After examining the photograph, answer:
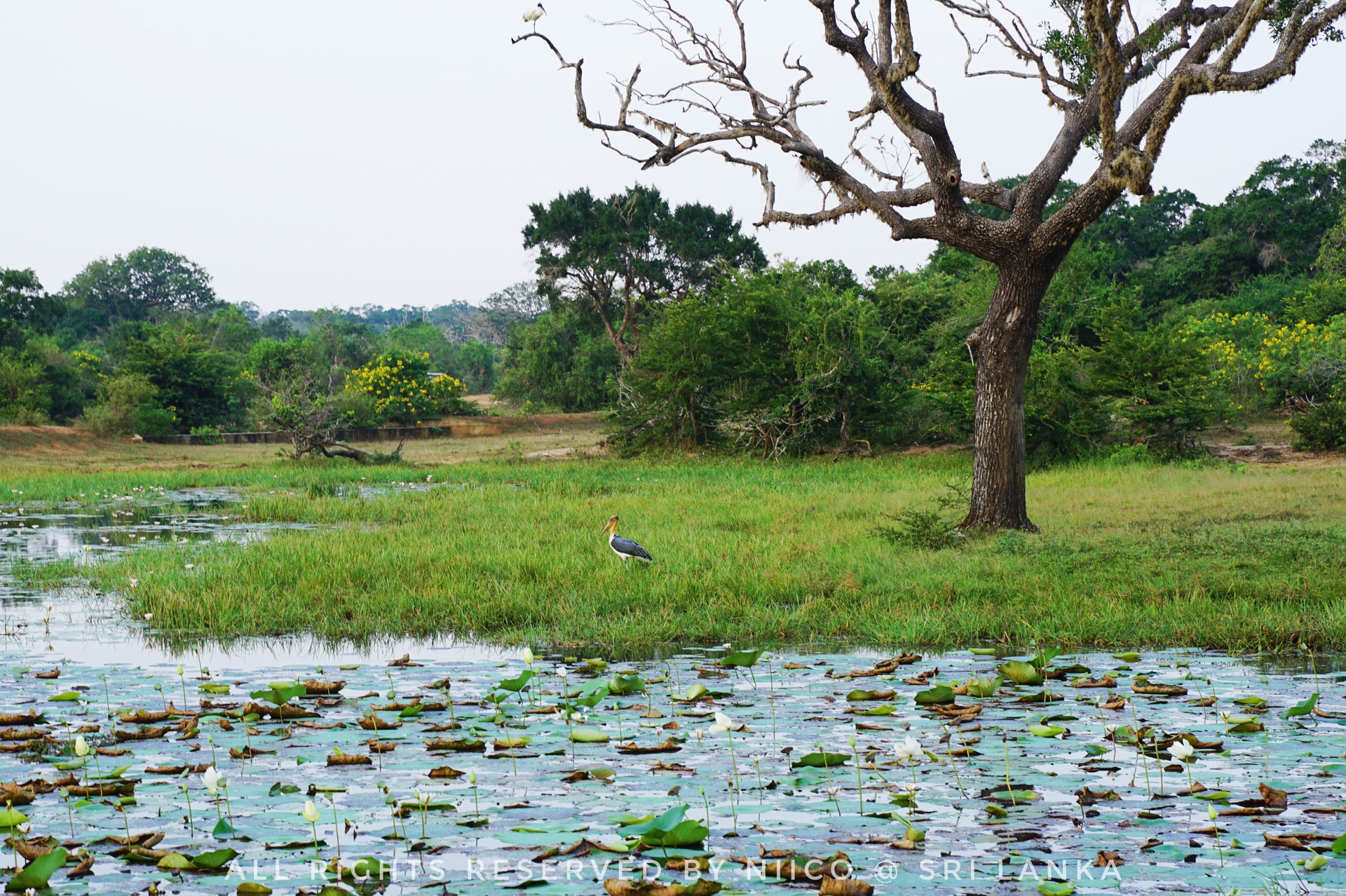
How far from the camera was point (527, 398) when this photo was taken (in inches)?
2202

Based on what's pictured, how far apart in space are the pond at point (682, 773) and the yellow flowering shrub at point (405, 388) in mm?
41743

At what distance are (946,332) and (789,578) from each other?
18.3m

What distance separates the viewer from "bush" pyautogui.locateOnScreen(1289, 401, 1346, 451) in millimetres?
23484

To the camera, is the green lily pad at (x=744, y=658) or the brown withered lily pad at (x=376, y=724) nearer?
the brown withered lily pad at (x=376, y=724)

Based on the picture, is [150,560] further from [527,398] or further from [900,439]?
[527,398]

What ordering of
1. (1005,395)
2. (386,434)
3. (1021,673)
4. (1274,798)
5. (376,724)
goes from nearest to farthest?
1. (1274,798)
2. (376,724)
3. (1021,673)
4. (1005,395)
5. (386,434)

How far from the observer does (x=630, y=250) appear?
1873 inches

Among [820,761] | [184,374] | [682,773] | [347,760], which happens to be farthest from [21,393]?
[820,761]

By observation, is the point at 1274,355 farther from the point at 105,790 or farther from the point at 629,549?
the point at 105,790

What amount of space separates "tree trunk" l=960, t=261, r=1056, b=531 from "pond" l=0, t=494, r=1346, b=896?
18.5 ft

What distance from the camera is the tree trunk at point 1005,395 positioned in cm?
1295

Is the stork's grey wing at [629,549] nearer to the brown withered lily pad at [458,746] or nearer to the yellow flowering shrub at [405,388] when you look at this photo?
the brown withered lily pad at [458,746]

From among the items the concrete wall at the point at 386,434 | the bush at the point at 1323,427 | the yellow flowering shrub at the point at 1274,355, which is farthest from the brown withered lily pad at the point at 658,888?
the concrete wall at the point at 386,434

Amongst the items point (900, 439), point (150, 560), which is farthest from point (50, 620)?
point (900, 439)
